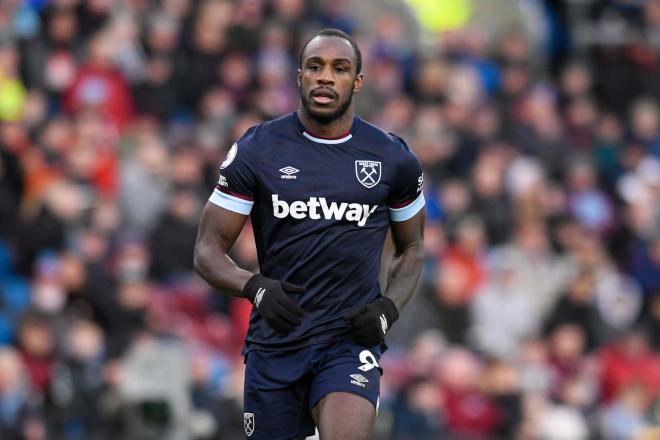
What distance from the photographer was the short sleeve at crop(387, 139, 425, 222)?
25.6 feet

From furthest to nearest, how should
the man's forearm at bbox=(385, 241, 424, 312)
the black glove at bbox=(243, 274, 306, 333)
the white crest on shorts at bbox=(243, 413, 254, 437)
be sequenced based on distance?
1. the man's forearm at bbox=(385, 241, 424, 312)
2. the white crest on shorts at bbox=(243, 413, 254, 437)
3. the black glove at bbox=(243, 274, 306, 333)

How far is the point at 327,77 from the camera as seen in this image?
24.7 ft

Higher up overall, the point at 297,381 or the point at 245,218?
the point at 245,218

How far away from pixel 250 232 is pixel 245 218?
7713 mm

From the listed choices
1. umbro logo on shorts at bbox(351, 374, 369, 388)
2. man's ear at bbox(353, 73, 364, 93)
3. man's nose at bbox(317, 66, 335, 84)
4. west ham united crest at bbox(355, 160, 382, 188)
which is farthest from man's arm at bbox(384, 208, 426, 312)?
man's nose at bbox(317, 66, 335, 84)

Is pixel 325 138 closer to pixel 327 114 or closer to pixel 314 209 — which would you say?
pixel 327 114

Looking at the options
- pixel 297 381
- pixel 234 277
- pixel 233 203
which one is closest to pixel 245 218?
pixel 233 203

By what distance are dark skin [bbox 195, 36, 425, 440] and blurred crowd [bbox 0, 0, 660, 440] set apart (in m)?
5.68

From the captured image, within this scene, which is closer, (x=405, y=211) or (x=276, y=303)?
(x=276, y=303)

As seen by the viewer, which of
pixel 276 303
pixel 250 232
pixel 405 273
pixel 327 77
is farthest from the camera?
pixel 250 232

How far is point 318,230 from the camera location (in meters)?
7.65

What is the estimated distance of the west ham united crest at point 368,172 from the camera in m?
7.68

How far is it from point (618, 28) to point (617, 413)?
6866 mm

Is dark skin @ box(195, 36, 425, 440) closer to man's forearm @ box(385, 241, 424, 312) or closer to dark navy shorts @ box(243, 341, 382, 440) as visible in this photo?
man's forearm @ box(385, 241, 424, 312)
